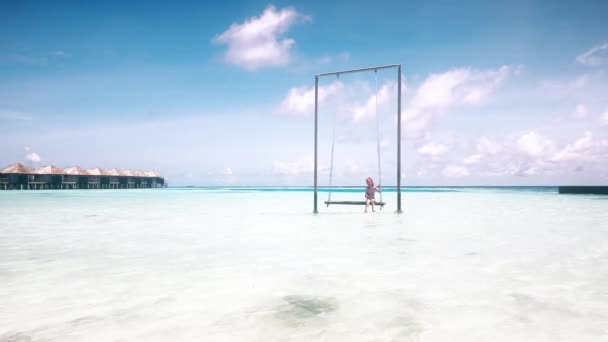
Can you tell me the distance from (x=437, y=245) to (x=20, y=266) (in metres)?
8.44

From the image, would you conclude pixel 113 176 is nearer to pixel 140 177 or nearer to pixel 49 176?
pixel 140 177

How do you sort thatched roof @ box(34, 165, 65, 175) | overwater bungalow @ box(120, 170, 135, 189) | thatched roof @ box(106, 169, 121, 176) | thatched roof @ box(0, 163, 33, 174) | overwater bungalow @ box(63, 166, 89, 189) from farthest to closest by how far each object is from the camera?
overwater bungalow @ box(120, 170, 135, 189) < thatched roof @ box(106, 169, 121, 176) < overwater bungalow @ box(63, 166, 89, 189) < thatched roof @ box(34, 165, 65, 175) < thatched roof @ box(0, 163, 33, 174)

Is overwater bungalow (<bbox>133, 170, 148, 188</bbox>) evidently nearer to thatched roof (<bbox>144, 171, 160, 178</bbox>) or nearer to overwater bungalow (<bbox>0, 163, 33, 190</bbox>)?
thatched roof (<bbox>144, 171, 160, 178</bbox>)

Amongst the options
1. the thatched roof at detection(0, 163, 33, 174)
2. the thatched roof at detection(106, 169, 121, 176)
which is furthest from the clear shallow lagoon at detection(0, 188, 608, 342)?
the thatched roof at detection(106, 169, 121, 176)

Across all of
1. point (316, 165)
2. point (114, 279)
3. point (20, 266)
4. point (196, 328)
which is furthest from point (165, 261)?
point (316, 165)

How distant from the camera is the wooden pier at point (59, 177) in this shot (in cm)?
7694

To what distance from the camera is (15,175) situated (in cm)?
7700

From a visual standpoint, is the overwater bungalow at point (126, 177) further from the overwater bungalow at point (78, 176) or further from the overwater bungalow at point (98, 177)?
the overwater bungalow at point (78, 176)

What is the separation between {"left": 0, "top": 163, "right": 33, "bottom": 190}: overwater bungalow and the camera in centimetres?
7550

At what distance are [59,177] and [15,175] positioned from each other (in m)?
8.38

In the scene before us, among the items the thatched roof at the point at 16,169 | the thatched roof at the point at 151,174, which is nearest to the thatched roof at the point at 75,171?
the thatched roof at the point at 16,169

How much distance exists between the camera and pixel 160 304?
15.3 feet

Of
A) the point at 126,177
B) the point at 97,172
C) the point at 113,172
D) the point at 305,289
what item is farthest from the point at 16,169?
the point at 305,289

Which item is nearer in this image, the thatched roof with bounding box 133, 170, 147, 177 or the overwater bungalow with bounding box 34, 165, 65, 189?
the overwater bungalow with bounding box 34, 165, 65, 189
